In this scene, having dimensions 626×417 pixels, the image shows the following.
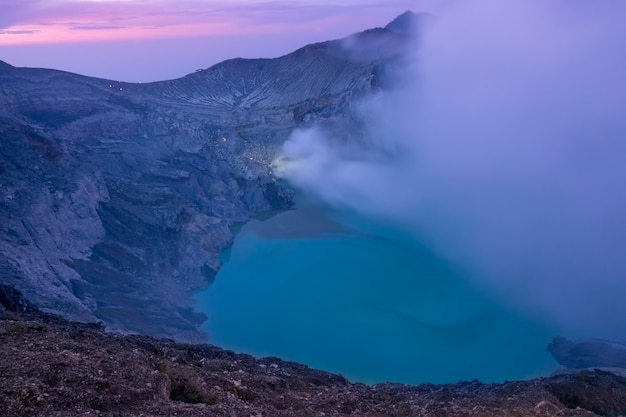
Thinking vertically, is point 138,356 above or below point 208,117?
below

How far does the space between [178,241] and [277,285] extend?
4840 millimetres

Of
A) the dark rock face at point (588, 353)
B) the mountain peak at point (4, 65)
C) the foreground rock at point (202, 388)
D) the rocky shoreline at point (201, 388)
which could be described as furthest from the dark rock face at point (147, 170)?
the dark rock face at point (588, 353)

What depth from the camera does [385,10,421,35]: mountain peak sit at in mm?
45794

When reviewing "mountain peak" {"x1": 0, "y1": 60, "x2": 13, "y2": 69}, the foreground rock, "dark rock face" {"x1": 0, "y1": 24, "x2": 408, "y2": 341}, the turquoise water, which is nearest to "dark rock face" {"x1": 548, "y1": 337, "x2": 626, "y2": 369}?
the turquoise water

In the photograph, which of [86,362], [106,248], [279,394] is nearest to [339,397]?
[279,394]

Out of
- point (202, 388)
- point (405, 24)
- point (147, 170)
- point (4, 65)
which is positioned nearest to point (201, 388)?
point (202, 388)

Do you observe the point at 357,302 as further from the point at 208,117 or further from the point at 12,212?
the point at 208,117

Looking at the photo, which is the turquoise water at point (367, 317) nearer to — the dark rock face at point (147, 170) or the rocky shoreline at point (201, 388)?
the dark rock face at point (147, 170)

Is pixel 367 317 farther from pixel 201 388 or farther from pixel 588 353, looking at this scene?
pixel 201 388

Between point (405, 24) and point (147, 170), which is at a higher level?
point (405, 24)

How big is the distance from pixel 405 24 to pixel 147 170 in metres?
23.8

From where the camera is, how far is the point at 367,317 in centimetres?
2328

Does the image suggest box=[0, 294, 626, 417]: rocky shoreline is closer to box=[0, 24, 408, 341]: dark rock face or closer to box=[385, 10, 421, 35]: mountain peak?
box=[0, 24, 408, 341]: dark rock face

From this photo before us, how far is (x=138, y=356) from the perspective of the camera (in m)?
9.52
